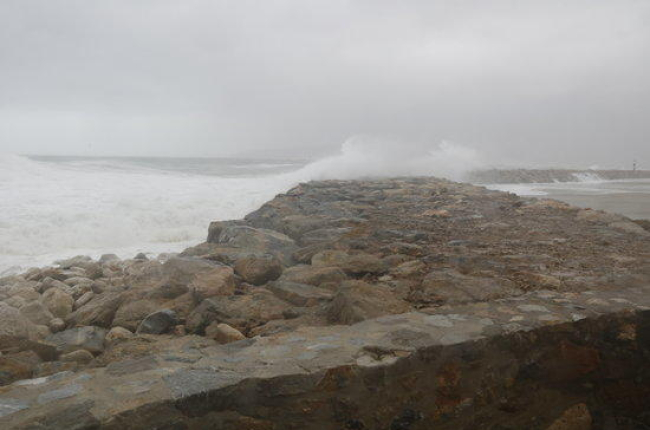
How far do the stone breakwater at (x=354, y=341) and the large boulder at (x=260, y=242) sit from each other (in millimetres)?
98

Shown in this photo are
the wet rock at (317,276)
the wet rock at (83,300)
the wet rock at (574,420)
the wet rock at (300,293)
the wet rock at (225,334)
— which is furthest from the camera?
the wet rock at (83,300)

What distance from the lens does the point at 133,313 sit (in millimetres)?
3527

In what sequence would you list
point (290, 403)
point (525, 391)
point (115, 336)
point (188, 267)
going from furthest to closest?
point (188, 267) < point (115, 336) < point (525, 391) < point (290, 403)

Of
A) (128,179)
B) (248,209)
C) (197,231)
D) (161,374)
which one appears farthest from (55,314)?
(128,179)

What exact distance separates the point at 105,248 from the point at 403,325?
8.04 metres

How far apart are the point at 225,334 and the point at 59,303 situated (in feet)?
7.12

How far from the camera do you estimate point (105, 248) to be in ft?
29.9

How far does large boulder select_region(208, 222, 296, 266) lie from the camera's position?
16.6 feet

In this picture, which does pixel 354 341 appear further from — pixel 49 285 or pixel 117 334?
pixel 49 285

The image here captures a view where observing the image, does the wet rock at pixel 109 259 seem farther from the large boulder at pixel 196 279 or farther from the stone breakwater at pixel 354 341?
the large boulder at pixel 196 279

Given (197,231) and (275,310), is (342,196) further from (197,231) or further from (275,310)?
(275,310)

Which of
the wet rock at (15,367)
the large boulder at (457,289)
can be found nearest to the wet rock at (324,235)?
the large boulder at (457,289)

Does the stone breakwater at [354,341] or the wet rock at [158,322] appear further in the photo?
the wet rock at [158,322]

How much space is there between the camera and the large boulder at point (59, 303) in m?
4.11
